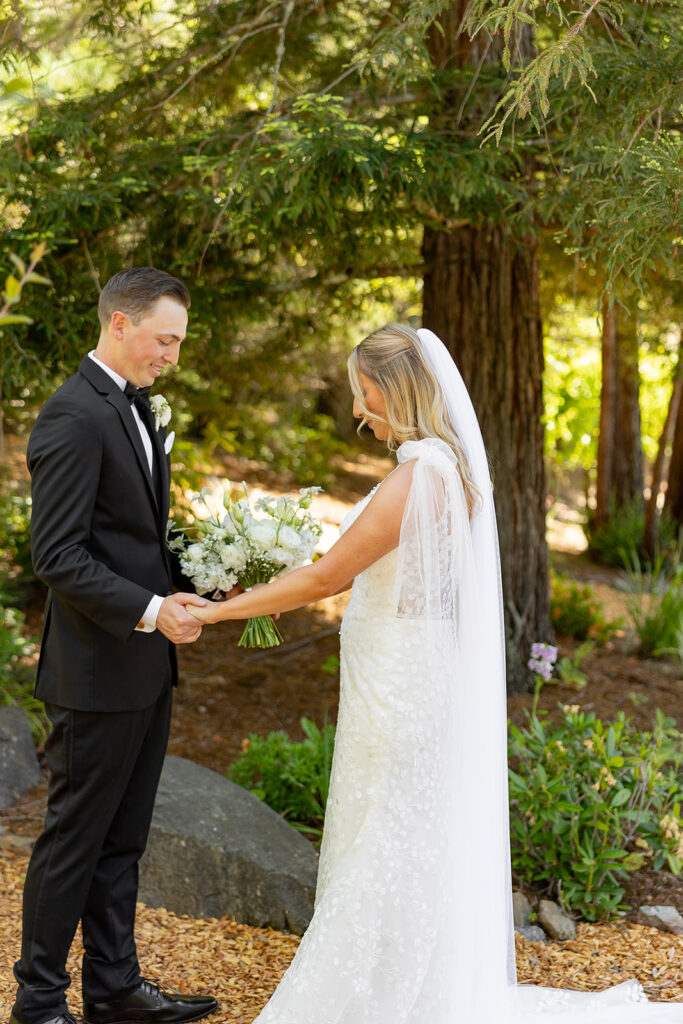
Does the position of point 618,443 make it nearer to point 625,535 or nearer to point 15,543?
point 625,535

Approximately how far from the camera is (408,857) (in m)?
2.70

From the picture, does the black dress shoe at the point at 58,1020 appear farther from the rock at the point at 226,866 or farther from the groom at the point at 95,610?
the rock at the point at 226,866

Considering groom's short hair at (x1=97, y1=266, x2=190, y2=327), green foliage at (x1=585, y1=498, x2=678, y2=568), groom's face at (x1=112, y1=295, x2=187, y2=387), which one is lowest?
green foliage at (x1=585, y1=498, x2=678, y2=568)

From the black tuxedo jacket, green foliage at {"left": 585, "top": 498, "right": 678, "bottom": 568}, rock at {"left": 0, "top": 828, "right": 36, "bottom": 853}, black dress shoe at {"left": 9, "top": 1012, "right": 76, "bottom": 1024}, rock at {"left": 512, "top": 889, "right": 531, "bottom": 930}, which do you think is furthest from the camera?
green foliage at {"left": 585, "top": 498, "right": 678, "bottom": 568}

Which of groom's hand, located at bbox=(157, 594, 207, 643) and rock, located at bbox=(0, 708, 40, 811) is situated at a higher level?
groom's hand, located at bbox=(157, 594, 207, 643)

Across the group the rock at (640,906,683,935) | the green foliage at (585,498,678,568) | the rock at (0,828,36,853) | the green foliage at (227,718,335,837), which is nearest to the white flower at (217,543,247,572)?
the green foliage at (227,718,335,837)

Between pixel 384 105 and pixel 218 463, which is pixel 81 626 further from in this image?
pixel 218 463

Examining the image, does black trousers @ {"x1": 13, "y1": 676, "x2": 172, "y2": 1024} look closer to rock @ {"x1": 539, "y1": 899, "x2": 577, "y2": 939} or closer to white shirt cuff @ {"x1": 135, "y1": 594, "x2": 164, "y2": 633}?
white shirt cuff @ {"x1": 135, "y1": 594, "x2": 164, "y2": 633}

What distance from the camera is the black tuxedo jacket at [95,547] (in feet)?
8.42

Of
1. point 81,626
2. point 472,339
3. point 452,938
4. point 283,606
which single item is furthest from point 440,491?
point 472,339

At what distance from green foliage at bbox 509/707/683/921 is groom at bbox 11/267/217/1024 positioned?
1726mm

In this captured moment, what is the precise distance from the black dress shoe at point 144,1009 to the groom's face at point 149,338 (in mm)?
1875

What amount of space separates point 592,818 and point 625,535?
7.38 m

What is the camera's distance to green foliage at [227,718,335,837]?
13.9 feet
